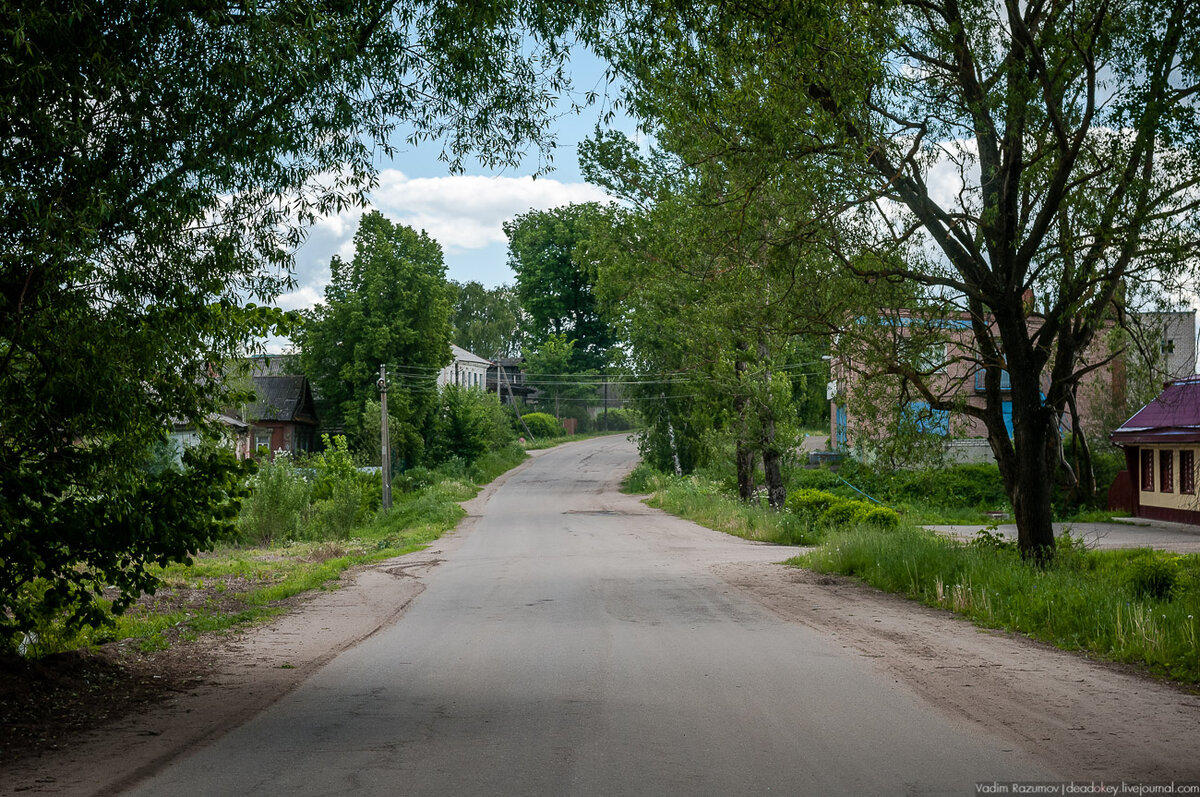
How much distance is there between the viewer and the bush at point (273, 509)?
26.2 m

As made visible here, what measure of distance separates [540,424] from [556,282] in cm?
1231

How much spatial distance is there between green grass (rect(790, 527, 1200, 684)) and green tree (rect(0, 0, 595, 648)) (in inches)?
307

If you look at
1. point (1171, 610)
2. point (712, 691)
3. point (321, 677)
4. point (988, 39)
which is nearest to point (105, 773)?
point (321, 677)

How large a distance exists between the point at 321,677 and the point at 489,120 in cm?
542

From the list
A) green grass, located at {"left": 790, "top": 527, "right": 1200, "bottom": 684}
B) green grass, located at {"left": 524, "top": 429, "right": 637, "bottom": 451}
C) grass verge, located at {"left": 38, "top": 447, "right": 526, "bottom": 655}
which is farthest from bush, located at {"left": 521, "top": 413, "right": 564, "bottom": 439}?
green grass, located at {"left": 790, "top": 527, "right": 1200, "bottom": 684}

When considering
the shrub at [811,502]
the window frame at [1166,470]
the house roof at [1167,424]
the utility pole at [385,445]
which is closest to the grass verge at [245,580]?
the utility pole at [385,445]

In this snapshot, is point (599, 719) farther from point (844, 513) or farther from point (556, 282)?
point (556, 282)

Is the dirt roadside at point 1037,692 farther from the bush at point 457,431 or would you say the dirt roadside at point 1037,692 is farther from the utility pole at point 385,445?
the bush at point 457,431

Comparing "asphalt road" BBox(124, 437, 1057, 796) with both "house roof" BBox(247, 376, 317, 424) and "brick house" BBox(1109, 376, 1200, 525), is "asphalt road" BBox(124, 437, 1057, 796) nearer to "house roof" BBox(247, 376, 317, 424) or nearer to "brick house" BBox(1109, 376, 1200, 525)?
"brick house" BBox(1109, 376, 1200, 525)

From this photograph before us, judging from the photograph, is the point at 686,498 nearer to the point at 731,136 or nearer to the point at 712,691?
the point at 731,136

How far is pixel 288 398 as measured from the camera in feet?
178

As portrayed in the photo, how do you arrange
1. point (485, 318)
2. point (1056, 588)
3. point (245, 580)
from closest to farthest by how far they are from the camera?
1. point (1056, 588)
2. point (245, 580)
3. point (485, 318)

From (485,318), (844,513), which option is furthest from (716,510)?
(485,318)

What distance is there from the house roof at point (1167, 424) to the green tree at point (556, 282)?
42.8m
